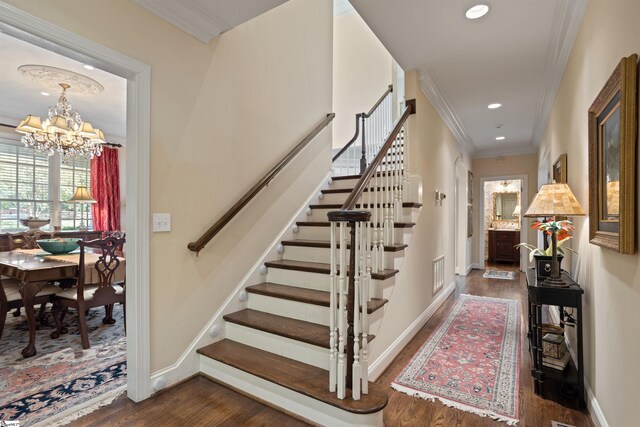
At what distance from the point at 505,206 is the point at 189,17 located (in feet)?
30.1

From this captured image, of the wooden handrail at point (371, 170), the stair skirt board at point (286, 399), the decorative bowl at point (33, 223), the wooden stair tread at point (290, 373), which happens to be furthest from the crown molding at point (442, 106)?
the decorative bowl at point (33, 223)

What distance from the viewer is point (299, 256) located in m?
3.14

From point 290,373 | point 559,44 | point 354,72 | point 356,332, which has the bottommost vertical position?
point 290,373

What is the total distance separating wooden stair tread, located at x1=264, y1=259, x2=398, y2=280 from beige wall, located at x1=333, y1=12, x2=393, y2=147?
3793mm

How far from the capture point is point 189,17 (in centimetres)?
217

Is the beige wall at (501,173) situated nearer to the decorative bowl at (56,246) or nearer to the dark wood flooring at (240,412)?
the dark wood flooring at (240,412)

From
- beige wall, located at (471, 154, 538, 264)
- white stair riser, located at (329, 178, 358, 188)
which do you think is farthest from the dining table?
beige wall, located at (471, 154, 538, 264)

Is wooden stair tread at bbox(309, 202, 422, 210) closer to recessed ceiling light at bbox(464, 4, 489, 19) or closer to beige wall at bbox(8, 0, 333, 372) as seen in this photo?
beige wall at bbox(8, 0, 333, 372)

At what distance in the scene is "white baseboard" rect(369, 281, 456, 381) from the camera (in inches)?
91.4

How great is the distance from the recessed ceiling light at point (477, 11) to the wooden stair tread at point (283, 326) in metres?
2.58

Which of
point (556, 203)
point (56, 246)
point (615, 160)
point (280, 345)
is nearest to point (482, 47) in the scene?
point (556, 203)

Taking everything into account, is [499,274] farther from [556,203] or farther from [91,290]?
[91,290]

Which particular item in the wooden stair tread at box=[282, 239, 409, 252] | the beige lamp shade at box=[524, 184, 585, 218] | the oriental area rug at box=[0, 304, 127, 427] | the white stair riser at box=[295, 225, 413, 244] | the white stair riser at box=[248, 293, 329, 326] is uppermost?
the beige lamp shade at box=[524, 184, 585, 218]

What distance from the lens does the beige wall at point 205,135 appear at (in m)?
1.99
